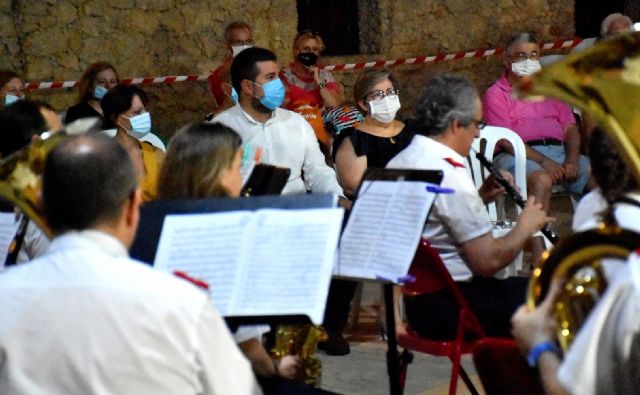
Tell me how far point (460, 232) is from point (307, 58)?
12.9ft

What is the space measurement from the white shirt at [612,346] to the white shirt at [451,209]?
2208mm

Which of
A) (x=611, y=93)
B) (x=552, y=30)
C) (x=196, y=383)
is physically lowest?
(x=552, y=30)

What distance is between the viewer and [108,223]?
2.44 meters

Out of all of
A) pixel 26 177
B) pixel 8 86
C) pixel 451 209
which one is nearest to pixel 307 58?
pixel 8 86

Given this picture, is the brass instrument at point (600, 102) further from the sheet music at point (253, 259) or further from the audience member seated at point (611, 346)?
the sheet music at point (253, 259)

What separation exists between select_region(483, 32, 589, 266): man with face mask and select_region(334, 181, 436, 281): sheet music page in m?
3.33

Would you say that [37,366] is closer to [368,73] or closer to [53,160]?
[53,160]

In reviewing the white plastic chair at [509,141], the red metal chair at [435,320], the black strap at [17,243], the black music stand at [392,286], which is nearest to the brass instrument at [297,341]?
the black music stand at [392,286]

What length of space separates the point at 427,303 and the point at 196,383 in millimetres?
1987

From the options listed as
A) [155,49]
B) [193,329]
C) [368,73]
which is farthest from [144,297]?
[155,49]

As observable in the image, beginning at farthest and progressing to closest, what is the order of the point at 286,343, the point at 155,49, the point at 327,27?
the point at 327,27
the point at 155,49
the point at 286,343

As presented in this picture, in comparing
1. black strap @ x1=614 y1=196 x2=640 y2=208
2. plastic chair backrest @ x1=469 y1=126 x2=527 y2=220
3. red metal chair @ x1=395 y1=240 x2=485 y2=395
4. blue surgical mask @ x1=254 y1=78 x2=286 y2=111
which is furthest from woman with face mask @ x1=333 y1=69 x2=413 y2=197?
black strap @ x1=614 y1=196 x2=640 y2=208

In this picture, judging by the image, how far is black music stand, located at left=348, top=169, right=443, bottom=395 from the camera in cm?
382

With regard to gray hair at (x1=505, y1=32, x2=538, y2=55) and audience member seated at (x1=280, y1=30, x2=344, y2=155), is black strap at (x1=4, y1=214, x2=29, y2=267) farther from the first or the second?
gray hair at (x1=505, y1=32, x2=538, y2=55)
